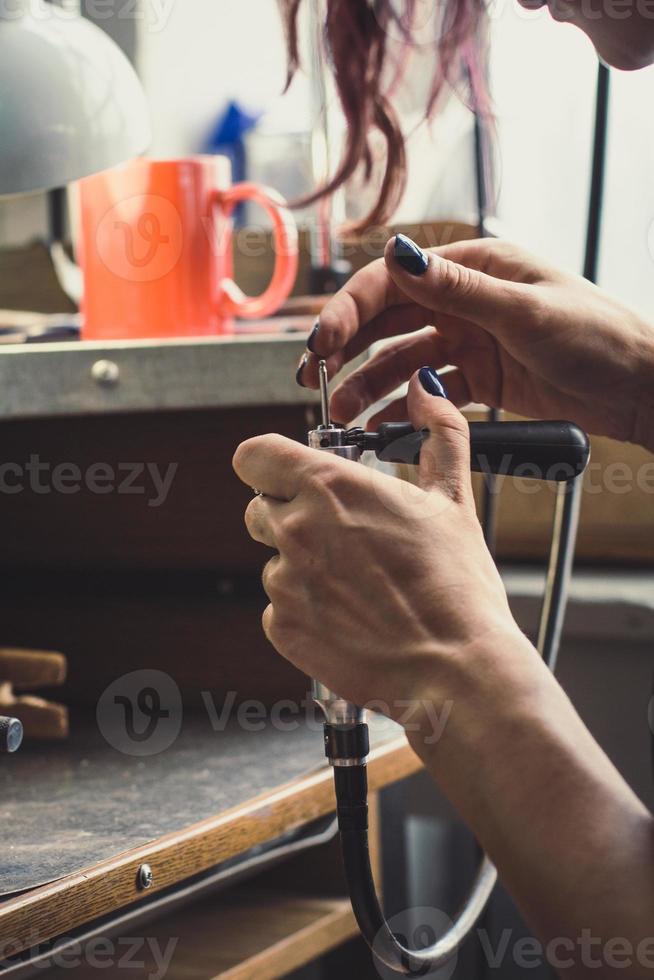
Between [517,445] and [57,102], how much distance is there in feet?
1.17

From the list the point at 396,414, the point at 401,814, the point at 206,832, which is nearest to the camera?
the point at 206,832

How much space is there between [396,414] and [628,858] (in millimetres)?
340

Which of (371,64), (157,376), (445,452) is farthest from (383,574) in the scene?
(371,64)

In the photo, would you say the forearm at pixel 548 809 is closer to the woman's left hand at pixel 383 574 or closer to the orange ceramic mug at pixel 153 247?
the woman's left hand at pixel 383 574

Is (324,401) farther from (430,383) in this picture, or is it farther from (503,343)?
(503,343)

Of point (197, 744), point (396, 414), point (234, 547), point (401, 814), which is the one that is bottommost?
point (401, 814)

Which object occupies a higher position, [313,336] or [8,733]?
[313,336]

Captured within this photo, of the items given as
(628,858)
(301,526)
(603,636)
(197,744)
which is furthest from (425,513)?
(603,636)

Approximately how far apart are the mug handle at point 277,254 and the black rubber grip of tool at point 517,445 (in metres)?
0.35

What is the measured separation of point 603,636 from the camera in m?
1.20

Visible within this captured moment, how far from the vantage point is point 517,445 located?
0.54m

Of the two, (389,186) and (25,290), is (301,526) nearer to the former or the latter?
(389,186)

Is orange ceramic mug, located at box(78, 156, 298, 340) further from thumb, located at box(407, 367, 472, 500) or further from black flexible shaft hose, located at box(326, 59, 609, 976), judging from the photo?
thumb, located at box(407, 367, 472, 500)

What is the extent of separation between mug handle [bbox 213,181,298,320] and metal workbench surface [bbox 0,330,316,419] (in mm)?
111
